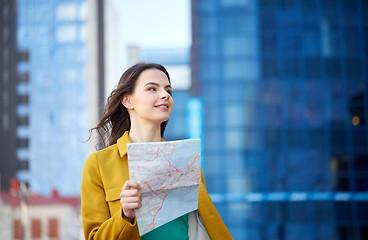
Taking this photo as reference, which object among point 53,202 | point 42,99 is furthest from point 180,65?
point 53,202

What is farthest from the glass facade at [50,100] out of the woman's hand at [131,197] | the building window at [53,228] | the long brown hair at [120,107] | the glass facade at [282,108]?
the woman's hand at [131,197]

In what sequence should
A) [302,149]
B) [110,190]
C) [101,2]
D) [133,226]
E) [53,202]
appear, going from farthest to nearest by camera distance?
[101,2], [53,202], [302,149], [110,190], [133,226]

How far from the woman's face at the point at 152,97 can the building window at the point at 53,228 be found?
27296mm

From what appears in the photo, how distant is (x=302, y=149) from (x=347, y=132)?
2.33 m

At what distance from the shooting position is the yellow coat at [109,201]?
67.9 inches

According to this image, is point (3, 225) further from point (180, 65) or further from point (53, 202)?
point (180, 65)

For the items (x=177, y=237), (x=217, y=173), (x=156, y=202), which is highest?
(x=156, y=202)

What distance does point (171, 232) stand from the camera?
1931 millimetres

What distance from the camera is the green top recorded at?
1.91 meters

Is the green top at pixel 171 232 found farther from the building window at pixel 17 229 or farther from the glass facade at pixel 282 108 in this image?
the building window at pixel 17 229

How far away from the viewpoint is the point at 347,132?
70.2 feet

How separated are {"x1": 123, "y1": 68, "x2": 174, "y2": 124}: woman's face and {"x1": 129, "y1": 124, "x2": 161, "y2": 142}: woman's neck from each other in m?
0.04

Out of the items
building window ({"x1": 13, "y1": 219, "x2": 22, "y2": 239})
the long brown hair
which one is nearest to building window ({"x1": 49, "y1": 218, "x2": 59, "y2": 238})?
building window ({"x1": 13, "y1": 219, "x2": 22, "y2": 239})

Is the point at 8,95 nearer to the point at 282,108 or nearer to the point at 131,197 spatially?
the point at 282,108
